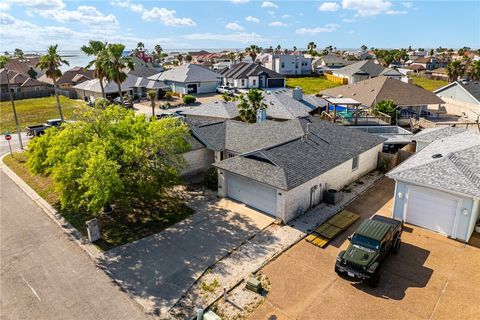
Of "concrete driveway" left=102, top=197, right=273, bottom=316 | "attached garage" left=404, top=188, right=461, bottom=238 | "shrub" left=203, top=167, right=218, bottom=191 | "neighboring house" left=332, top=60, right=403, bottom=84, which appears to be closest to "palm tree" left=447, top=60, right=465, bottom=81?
"neighboring house" left=332, top=60, right=403, bottom=84

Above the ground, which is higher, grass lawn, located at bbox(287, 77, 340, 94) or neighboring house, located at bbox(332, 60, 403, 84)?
neighboring house, located at bbox(332, 60, 403, 84)

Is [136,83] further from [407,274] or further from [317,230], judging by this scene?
[407,274]

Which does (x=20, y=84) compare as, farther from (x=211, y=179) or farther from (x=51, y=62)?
(x=211, y=179)

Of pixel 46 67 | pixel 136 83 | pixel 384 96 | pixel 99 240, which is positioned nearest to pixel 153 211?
pixel 99 240

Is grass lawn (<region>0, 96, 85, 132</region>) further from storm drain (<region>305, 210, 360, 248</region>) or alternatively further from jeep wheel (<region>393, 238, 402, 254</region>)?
jeep wheel (<region>393, 238, 402, 254</region>)

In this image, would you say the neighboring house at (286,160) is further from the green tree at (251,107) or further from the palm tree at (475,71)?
the palm tree at (475,71)

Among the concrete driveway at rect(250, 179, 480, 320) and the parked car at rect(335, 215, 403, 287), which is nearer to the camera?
the concrete driveway at rect(250, 179, 480, 320)
